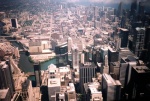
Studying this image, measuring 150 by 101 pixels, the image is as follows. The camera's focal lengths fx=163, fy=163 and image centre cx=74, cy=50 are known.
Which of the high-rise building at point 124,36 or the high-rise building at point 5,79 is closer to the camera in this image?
the high-rise building at point 5,79

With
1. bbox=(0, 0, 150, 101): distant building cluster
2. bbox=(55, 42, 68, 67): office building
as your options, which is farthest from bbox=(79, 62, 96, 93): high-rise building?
bbox=(55, 42, 68, 67): office building

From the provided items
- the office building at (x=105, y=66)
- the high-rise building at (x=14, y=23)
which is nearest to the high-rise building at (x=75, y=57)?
the office building at (x=105, y=66)

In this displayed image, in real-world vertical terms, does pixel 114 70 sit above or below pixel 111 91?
above

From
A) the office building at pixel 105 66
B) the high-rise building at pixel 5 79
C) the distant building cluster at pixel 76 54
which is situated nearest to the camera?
the distant building cluster at pixel 76 54

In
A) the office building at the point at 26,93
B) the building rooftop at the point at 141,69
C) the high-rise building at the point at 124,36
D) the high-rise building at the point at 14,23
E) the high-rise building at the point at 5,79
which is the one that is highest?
the high-rise building at the point at 14,23

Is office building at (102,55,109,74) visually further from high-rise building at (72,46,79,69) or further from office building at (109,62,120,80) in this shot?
high-rise building at (72,46,79,69)

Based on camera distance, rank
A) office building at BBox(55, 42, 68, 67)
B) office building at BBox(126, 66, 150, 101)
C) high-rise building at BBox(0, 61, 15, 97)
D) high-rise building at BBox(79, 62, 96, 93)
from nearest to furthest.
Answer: office building at BBox(126, 66, 150, 101), high-rise building at BBox(0, 61, 15, 97), high-rise building at BBox(79, 62, 96, 93), office building at BBox(55, 42, 68, 67)

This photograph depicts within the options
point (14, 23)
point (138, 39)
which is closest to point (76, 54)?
point (138, 39)

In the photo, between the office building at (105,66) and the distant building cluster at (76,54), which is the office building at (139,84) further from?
the office building at (105,66)

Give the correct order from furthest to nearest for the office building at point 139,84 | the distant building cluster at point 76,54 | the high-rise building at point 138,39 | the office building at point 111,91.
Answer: the high-rise building at point 138,39 < the distant building cluster at point 76,54 < the office building at point 111,91 < the office building at point 139,84

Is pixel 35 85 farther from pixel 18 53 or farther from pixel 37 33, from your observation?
pixel 37 33

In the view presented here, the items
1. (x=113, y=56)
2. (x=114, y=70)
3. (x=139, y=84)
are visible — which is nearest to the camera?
(x=139, y=84)

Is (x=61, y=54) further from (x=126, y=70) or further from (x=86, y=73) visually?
(x=126, y=70)
